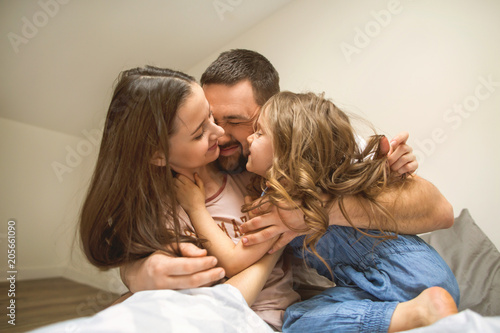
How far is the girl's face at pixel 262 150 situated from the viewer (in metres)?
1.15

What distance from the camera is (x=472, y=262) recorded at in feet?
4.58

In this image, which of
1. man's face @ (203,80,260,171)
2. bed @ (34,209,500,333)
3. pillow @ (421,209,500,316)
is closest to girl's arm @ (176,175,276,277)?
bed @ (34,209,500,333)

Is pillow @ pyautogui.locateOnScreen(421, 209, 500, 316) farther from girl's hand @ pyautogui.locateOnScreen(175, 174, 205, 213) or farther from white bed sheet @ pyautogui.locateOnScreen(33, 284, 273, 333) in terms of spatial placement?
girl's hand @ pyautogui.locateOnScreen(175, 174, 205, 213)

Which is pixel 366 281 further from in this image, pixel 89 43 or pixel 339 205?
pixel 89 43

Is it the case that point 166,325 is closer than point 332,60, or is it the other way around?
point 166,325

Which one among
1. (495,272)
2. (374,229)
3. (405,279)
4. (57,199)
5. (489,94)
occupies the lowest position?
(57,199)

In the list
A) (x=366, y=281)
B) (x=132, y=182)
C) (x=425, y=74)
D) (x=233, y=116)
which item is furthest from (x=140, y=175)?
(x=425, y=74)

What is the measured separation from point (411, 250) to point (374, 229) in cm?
12

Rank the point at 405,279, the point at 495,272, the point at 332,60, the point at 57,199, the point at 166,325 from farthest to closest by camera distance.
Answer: the point at 57,199 < the point at 332,60 < the point at 495,272 < the point at 405,279 < the point at 166,325

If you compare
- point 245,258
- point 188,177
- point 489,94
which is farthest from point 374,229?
point 489,94

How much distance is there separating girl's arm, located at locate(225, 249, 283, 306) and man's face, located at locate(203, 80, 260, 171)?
460mm

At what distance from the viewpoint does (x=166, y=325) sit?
25.9 inches

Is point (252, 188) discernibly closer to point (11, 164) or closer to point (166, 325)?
point (166, 325)

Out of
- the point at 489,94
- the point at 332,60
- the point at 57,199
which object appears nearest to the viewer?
the point at 489,94
